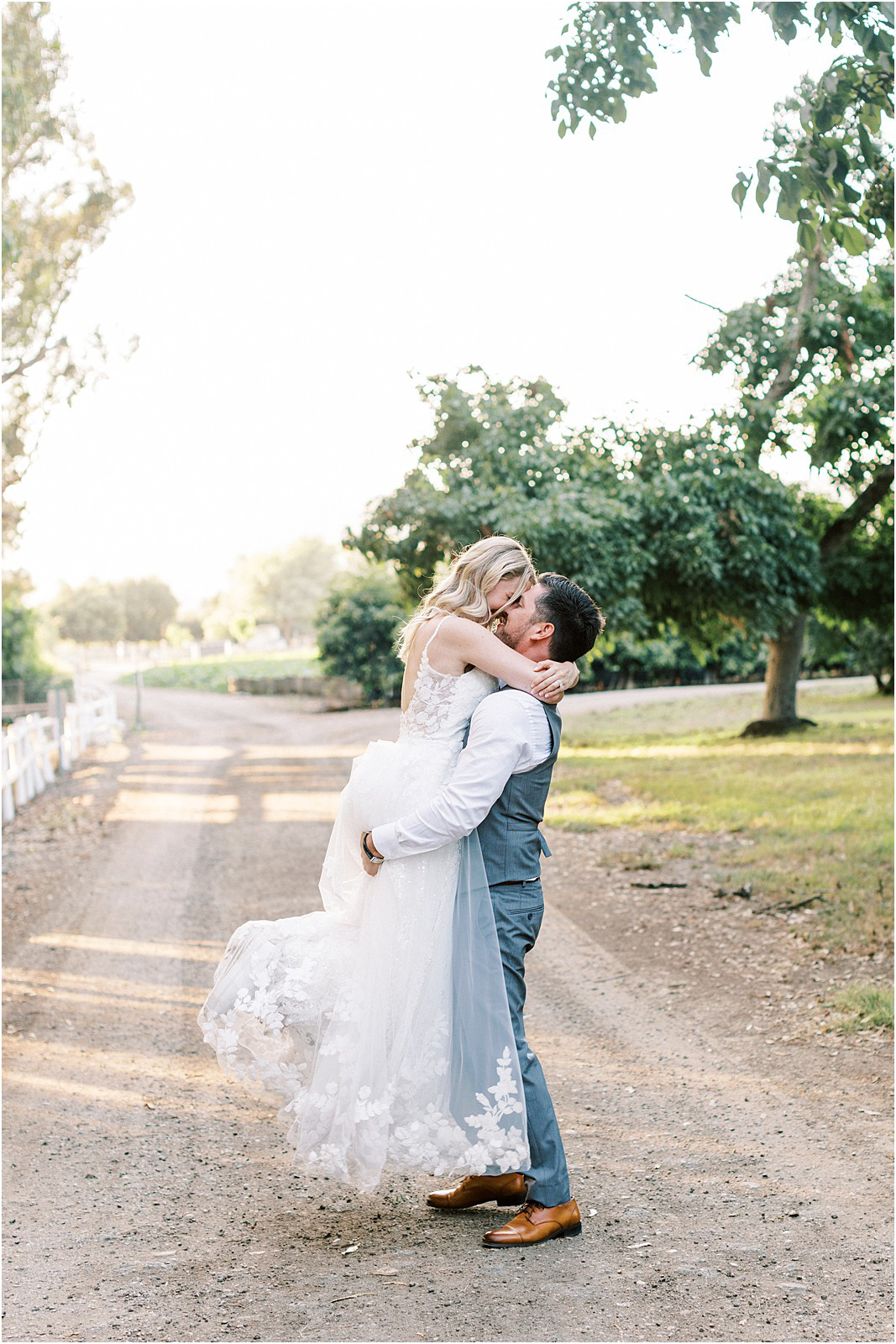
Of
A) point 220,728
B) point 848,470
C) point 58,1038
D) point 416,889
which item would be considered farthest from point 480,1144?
point 220,728

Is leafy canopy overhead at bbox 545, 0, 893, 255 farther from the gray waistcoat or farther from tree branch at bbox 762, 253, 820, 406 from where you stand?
tree branch at bbox 762, 253, 820, 406

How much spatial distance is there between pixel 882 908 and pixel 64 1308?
5976 mm

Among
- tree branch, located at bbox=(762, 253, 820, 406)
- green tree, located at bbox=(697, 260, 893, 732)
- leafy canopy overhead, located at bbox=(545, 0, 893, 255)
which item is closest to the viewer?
leafy canopy overhead, located at bbox=(545, 0, 893, 255)

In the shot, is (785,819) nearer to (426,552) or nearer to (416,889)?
(426,552)

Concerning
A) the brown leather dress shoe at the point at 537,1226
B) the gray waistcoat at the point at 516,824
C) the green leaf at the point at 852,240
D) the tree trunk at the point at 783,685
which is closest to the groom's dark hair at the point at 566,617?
the gray waistcoat at the point at 516,824

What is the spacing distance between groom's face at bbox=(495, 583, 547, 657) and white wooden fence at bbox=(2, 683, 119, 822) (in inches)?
418

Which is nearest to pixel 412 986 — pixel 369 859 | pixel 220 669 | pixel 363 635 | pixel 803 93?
pixel 369 859

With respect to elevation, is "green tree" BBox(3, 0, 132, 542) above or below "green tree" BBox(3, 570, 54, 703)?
above

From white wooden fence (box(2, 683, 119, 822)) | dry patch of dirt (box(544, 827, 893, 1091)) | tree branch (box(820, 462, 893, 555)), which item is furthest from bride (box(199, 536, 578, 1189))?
tree branch (box(820, 462, 893, 555))

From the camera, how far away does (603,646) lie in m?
16.8

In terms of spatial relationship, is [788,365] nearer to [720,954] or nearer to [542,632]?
[720,954]

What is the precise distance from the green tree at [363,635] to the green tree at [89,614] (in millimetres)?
55937

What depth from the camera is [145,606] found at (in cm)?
8812

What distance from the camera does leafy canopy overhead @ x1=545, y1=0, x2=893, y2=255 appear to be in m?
5.22
